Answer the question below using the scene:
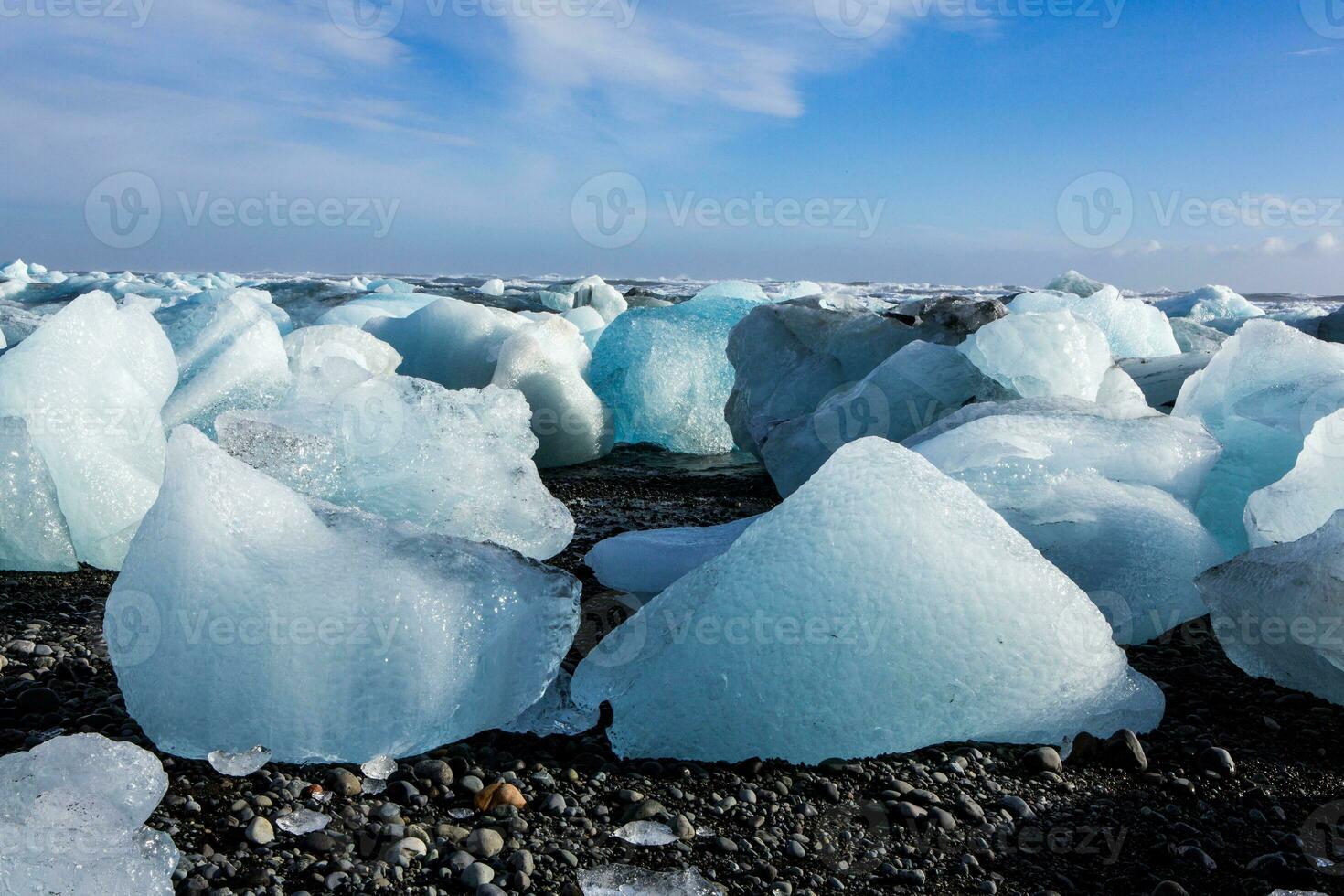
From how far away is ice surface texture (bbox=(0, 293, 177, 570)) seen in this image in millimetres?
3531

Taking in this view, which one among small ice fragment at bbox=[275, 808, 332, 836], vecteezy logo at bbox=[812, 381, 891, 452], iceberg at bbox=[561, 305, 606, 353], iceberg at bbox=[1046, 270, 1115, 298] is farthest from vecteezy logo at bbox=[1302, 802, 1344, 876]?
iceberg at bbox=[1046, 270, 1115, 298]

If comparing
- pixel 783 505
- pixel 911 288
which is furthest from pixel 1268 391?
pixel 911 288

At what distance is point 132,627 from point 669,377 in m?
4.41

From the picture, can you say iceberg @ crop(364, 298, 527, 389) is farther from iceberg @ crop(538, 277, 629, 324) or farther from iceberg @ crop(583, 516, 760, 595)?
iceberg @ crop(538, 277, 629, 324)

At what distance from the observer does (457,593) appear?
7.45 feet

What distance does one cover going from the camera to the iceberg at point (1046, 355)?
13.7 feet

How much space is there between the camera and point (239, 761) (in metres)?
2.04

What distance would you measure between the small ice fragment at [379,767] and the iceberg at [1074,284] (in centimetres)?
1169

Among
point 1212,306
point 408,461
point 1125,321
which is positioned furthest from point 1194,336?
point 1212,306

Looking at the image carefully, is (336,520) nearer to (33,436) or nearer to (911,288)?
(33,436)

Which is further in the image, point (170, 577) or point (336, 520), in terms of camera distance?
point (336, 520)

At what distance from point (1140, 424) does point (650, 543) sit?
1698 millimetres

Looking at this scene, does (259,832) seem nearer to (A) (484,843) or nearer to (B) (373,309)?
(A) (484,843)

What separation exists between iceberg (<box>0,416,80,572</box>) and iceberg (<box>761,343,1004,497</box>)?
9.16ft
